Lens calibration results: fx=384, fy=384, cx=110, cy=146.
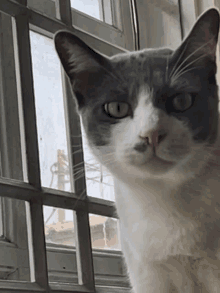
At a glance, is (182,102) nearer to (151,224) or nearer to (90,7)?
(151,224)

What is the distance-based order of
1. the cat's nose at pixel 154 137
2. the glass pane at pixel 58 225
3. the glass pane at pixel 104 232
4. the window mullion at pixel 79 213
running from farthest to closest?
the glass pane at pixel 104 232 < the glass pane at pixel 58 225 < the window mullion at pixel 79 213 < the cat's nose at pixel 154 137

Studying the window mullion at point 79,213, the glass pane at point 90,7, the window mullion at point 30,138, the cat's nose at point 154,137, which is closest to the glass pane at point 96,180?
the window mullion at point 79,213

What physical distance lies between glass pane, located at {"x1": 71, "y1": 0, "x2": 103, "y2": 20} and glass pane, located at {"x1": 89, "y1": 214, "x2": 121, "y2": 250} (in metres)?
0.72

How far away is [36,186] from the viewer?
3.19ft

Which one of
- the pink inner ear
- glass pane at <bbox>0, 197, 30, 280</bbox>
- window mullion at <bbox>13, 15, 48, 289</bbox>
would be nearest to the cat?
the pink inner ear

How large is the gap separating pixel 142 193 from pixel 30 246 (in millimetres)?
304

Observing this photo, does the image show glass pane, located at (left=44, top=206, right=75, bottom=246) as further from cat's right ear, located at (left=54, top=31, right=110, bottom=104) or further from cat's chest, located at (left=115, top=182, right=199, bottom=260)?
cat's right ear, located at (left=54, top=31, right=110, bottom=104)

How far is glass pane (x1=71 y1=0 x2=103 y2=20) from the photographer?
4.41 ft

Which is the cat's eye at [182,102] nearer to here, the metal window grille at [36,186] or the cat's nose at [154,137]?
the cat's nose at [154,137]

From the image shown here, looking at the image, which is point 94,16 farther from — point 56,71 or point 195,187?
point 195,187

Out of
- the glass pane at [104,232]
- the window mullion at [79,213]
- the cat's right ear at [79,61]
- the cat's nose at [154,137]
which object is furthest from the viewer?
the glass pane at [104,232]

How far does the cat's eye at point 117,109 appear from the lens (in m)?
0.88

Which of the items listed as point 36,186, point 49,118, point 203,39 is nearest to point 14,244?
point 36,186

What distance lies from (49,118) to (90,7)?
0.46 metres
